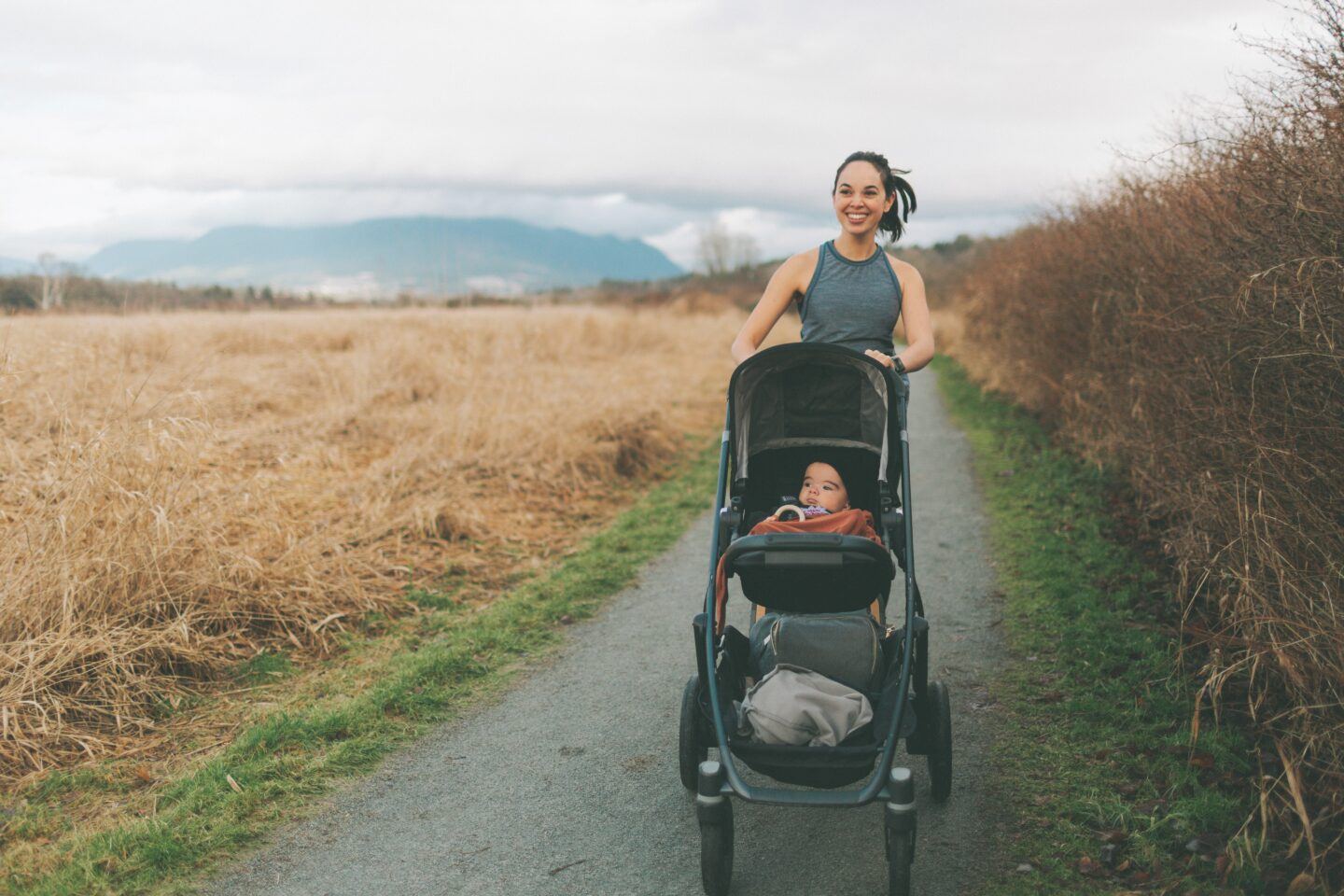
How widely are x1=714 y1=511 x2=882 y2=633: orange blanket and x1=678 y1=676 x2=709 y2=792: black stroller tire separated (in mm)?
275

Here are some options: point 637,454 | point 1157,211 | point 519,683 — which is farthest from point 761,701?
point 637,454

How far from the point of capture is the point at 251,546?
6.08 metres

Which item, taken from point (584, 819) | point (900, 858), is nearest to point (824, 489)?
point (900, 858)

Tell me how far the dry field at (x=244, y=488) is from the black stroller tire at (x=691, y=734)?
2.84 meters

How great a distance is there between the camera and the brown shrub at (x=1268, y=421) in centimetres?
366

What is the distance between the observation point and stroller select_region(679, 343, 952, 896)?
3.13 m

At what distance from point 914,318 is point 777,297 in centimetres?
64

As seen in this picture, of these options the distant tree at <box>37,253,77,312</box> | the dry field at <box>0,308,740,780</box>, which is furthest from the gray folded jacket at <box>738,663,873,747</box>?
the distant tree at <box>37,253,77,312</box>

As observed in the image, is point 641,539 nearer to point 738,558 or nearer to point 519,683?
point 519,683

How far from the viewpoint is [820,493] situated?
13.3 ft

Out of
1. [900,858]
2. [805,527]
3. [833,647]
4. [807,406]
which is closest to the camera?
[900,858]

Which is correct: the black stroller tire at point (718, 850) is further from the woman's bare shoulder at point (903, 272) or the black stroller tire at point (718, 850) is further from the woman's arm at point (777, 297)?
the woman's bare shoulder at point (903, 272)

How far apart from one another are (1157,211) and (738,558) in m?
6.44

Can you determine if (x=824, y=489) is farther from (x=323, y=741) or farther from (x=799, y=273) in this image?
(x=323, y=741)
